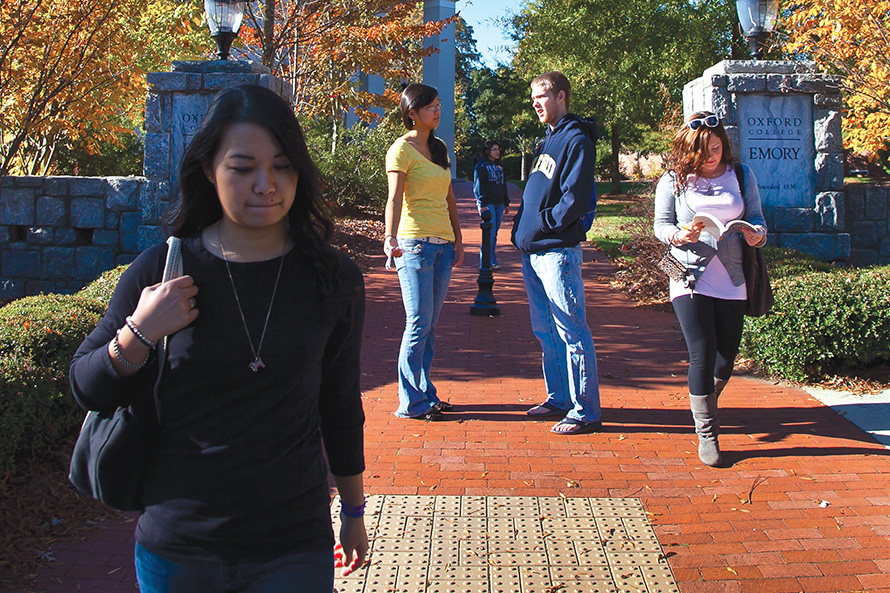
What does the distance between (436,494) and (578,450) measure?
106 centimetres

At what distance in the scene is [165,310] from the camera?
5.59 ft

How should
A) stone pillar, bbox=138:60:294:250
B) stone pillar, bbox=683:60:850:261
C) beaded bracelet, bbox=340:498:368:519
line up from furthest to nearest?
1. stone pillar, bbox=138:60:294:250
2. stone pillar, bbox=683:60:850:261
3. beaded bracelet, bbox=340:498:368:519

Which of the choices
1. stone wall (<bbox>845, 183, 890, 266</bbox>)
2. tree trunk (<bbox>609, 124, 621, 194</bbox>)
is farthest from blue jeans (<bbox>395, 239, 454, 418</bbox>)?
tree trunk (<bbox>609, 124, 621, 194</bbox>)

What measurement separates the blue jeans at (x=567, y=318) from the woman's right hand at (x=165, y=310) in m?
3.35

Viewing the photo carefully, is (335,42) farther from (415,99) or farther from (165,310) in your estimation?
(165,310)

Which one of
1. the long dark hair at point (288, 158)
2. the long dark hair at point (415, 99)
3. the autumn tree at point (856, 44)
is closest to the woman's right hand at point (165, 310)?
the long dark hair at point (288, 158)

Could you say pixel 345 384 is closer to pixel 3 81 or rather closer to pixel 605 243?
pixel 3 81

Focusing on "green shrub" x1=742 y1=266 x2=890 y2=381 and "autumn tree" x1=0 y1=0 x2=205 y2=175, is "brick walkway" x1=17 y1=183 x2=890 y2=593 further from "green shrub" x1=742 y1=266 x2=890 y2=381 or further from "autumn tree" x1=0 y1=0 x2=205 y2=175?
"autumn tree" x1=0 y1=0 x2=205 y2=175

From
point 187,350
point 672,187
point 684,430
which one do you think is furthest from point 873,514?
point 187,350

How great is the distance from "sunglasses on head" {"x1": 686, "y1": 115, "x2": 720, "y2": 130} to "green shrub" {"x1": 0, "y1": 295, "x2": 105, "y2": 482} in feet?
12.2

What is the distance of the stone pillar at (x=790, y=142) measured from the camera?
28.7 feet

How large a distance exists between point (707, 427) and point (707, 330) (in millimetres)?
560

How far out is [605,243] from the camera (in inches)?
640

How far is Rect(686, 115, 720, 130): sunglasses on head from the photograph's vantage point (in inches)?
173
